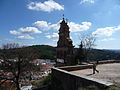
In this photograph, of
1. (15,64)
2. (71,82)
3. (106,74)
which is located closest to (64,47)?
(15,64)

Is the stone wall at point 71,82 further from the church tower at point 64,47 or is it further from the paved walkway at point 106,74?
the church tower at point 64,47

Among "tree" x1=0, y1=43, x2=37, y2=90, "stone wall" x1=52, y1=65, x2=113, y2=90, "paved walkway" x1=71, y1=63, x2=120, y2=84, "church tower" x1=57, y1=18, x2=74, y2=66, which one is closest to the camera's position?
"stone wall" x1=52, y1=65, x2=113, y2=90

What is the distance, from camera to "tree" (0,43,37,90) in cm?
1482

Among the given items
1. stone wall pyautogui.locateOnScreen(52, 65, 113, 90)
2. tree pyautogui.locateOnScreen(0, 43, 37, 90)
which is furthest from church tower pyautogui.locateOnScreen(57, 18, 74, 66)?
stone wall pyautogui.locateOnScreen(52, 65, 113, 90)

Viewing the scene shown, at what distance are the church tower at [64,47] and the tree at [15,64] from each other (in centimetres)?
625

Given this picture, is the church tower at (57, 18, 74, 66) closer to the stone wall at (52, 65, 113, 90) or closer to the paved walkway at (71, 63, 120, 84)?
the paved walkway at (71, 63, 120, 84)

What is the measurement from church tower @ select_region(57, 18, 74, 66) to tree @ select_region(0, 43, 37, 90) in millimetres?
6250

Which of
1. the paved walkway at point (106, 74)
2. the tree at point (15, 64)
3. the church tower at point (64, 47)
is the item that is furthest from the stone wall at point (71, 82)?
the church tower at point (64, 47)

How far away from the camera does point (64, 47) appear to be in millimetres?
22062

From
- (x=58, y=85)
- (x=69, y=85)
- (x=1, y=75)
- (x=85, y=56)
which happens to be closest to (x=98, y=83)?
(x=69, y=85)

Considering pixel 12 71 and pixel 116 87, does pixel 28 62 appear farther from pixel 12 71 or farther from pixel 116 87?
pixel 116 87

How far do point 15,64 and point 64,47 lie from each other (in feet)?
29.2

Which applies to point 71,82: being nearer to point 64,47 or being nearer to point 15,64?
point 15,64

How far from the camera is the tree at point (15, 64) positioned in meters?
14.8
